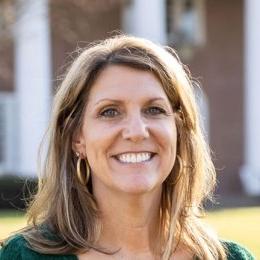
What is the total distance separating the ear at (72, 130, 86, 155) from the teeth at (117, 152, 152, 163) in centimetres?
19

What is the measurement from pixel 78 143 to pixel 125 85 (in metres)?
0.30

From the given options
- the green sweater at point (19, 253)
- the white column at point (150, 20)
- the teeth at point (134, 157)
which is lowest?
the green sweater at point (19, 253)

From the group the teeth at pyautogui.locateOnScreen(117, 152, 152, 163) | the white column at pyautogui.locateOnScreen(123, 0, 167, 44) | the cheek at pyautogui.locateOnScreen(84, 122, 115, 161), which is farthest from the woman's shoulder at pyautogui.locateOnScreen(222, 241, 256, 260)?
the white column at pyautogui.locateOnScreen(123, 0, 167, 44)

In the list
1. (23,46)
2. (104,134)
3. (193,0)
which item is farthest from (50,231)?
(193,0)

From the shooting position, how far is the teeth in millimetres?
3143

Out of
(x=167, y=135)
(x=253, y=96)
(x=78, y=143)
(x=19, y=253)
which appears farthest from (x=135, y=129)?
(x=253, y=96)

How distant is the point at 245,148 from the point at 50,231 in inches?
738

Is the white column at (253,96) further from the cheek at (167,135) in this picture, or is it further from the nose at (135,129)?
the nose at (135,129)

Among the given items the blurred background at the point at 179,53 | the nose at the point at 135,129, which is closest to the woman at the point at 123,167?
the nose at the point at 135,129

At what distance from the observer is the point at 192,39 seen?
21594 millimetres

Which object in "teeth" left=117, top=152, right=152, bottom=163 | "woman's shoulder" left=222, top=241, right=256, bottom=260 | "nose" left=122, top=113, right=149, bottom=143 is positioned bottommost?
"woman's shoulder" left=222, top=241, right=256, bottom=260

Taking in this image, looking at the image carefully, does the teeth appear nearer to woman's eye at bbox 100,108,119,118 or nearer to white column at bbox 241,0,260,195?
woman's eye at bbox 100,108,119,118

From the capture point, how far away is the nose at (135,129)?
311 centimetres

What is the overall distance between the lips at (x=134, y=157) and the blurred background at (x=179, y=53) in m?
14.8
